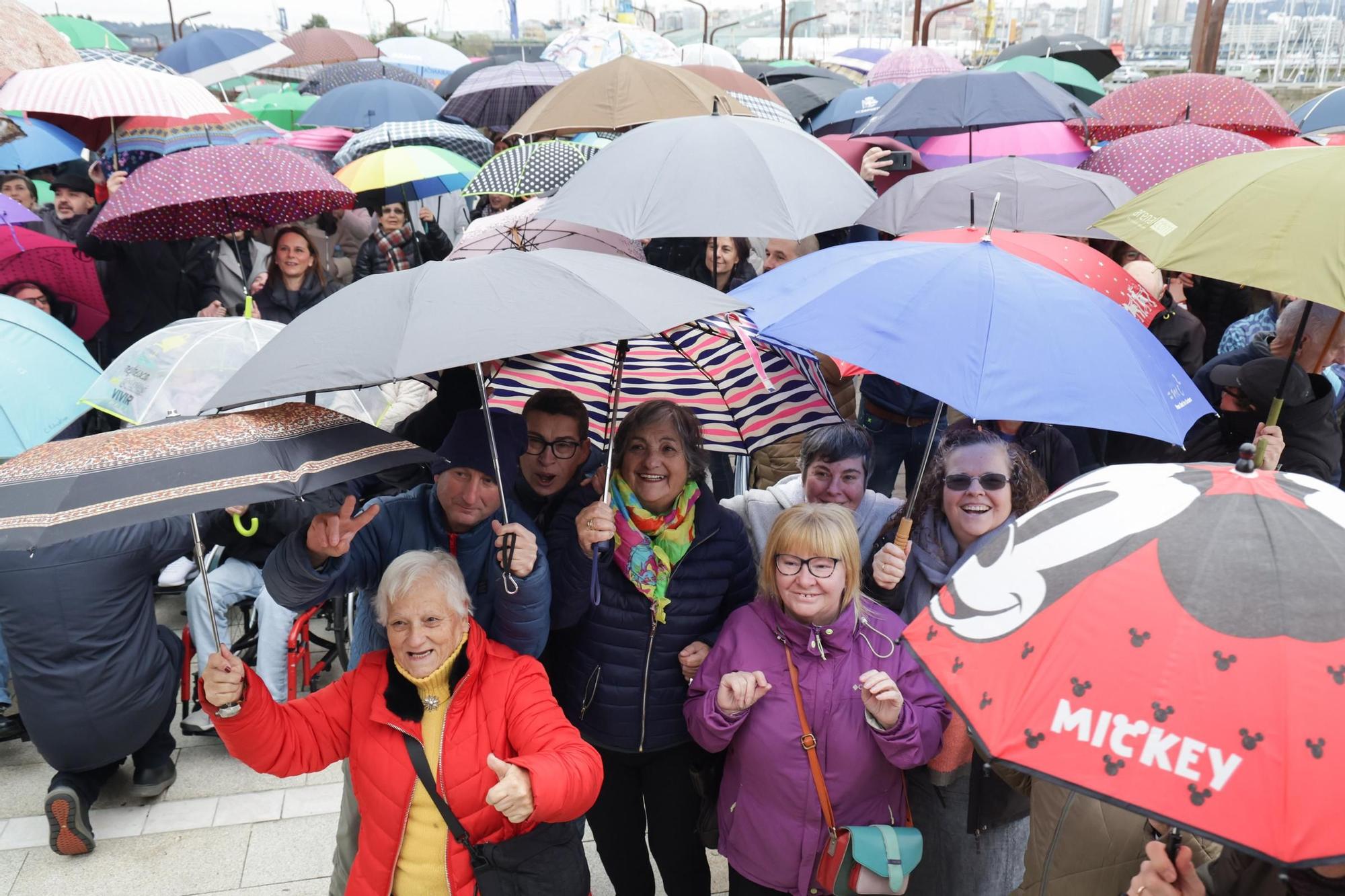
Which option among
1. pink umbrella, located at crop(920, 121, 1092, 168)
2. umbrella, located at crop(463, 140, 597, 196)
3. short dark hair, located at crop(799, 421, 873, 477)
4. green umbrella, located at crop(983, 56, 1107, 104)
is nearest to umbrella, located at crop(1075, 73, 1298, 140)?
pink umbrella, located at crop(920, 121, 1092, 168)

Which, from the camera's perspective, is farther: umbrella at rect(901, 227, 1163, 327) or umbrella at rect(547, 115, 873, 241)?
umbrella at rect(547, 115, 873, 241)

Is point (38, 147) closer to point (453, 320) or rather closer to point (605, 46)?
point (605, 46)

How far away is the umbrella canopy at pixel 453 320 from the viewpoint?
223 centimetres

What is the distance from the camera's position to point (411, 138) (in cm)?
895

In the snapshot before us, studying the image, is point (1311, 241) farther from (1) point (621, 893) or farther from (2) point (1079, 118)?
(2) point (1079, 118)

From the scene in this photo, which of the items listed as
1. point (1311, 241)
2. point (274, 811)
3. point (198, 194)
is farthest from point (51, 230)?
point (1311, 241)

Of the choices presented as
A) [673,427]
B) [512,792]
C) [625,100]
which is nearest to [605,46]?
[625,100]

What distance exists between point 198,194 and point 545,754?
401 cm

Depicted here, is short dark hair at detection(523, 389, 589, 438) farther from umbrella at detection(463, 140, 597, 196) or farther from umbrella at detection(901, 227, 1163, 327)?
umbrella at detection(463, 140, 597, 196)

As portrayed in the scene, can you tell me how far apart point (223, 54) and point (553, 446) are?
1224 centimetres

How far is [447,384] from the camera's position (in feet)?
11.7

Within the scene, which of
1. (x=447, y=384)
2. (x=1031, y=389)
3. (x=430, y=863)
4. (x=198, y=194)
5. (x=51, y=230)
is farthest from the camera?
(x=51, y=230)

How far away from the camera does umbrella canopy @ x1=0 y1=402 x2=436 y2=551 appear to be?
1945 millimetres

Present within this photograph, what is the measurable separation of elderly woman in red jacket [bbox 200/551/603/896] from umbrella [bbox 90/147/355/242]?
345 cm
